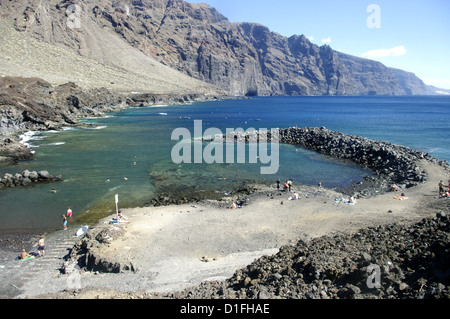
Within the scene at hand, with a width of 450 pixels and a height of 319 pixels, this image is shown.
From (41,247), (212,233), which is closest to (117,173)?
(41,247)

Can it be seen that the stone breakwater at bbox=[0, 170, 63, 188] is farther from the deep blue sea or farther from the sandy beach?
the sandy beach

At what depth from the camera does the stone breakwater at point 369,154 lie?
2998 centimetres

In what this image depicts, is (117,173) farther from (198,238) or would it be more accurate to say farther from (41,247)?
(198,238)

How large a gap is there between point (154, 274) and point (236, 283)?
15.4 ft

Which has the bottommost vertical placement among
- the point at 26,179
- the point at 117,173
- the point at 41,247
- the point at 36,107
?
the point at 41,247

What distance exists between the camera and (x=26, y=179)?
1141 inches

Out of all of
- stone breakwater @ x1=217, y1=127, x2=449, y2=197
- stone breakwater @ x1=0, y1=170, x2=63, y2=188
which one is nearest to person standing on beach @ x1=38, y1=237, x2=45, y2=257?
stone breakwater @ x1=0, y1=170, x2=63, y2=188

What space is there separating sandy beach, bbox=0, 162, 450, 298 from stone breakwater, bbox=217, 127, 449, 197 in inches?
137

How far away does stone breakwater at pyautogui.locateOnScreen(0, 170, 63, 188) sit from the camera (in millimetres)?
28453

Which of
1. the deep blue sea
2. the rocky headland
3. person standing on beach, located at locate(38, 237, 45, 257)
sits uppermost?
the rocky headland

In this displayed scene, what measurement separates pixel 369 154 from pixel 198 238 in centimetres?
3097

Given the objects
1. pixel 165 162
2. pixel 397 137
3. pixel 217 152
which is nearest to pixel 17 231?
pixel 165 162
